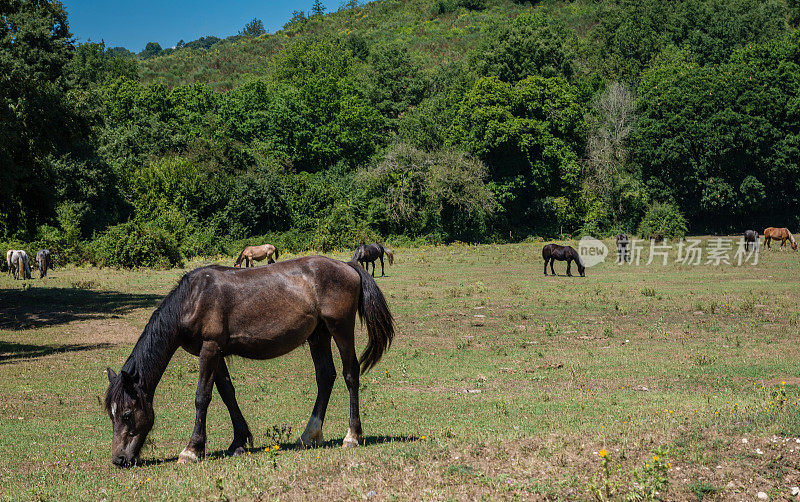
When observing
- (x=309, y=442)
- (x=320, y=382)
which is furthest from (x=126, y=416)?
(x=320, y=382)

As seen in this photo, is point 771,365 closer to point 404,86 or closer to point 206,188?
point 206,188

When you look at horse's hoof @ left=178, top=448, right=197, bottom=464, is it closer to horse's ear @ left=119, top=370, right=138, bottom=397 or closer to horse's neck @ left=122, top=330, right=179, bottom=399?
horse's neck @ left=122, top=330, right=179, bottom=399

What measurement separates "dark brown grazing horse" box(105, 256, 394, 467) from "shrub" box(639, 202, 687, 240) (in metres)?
50.3

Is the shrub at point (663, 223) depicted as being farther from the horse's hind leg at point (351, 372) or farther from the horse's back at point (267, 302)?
the horse's back at point (267, 302)

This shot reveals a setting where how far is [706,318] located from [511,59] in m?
46.5

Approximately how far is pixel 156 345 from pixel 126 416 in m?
0.81

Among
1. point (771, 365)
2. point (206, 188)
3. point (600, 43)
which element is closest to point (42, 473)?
point (771, 365)

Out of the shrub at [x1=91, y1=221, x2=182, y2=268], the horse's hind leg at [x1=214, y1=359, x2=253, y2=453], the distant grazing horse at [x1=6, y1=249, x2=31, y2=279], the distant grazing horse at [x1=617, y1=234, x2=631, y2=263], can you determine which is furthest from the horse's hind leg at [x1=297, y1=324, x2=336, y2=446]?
the distant grazing horse at [x1=617, y1=234, x2=631, y2=263]

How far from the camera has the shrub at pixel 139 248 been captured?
133ft

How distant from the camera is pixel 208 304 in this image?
836 centimetres

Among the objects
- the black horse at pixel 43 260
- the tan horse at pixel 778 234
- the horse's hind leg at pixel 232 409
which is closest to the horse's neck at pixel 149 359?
the horse's hind leg at pixel 232 409

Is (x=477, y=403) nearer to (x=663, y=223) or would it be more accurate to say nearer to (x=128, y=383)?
(x=128, y=383)

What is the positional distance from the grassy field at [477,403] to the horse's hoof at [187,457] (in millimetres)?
179

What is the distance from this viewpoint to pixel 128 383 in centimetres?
779
